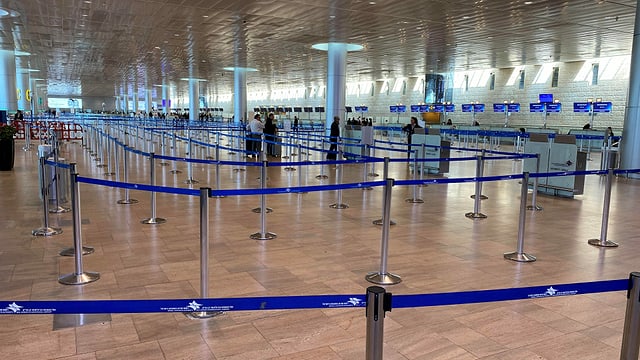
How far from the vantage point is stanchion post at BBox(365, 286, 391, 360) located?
7.58 feet

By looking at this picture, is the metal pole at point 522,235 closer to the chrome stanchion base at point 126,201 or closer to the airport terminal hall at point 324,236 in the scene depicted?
the airport terminal hall at point 324,236

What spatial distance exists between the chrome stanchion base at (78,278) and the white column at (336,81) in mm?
20344

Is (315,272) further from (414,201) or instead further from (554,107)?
(554,107)

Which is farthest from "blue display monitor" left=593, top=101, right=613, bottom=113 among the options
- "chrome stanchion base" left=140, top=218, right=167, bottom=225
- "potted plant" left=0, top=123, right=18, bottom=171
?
"potted plant" left=0, top=123, right=18, bottom=171

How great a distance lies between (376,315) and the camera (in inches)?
92.0

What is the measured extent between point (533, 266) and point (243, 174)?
9966 millimetres

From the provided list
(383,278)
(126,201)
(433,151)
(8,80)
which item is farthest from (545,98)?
(8,80)

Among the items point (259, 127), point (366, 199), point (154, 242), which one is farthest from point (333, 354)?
point (259, 127)

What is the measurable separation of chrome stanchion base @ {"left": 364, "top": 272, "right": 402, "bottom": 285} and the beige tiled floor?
4.2 inches

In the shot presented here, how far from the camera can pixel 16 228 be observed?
7672mm

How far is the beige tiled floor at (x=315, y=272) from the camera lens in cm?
399

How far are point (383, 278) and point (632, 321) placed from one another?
3.05 metres

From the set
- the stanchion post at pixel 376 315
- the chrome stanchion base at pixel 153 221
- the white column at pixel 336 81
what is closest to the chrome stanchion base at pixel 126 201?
the chrome stanchion base at pixel 153 221

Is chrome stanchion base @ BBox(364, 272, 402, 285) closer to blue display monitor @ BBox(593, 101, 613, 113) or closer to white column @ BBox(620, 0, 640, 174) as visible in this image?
white column @ BBox(620, 0, 640, 174)
